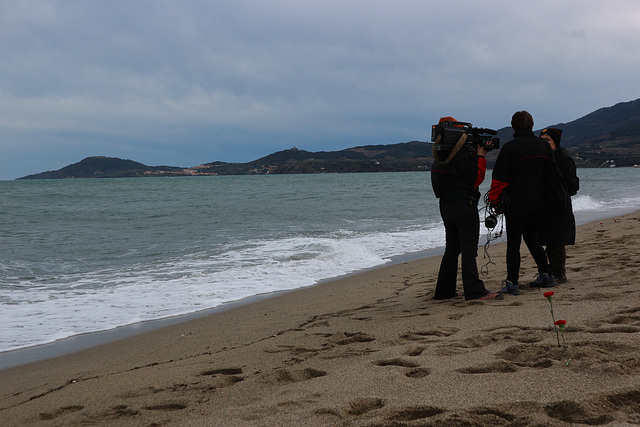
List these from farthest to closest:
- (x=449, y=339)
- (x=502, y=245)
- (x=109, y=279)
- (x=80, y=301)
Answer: (x=502, y=245), (x=109, y=279), (x=80, y=301), (x=449, y=339)

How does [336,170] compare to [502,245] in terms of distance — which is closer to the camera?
[502,245]

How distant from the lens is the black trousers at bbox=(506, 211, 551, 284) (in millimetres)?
5016

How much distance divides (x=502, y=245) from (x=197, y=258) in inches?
269

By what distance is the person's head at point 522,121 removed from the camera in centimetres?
496

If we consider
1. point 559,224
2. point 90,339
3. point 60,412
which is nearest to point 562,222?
point 559,224

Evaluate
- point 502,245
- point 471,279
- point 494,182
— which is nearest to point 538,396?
point 471,279

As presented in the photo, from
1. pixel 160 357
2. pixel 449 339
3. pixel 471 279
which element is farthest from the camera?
pixel 471 279

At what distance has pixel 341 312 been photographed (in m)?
5.34

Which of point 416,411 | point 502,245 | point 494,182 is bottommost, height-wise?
point 502,245

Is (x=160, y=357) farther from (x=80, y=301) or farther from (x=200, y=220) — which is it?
(x=200, y=220)

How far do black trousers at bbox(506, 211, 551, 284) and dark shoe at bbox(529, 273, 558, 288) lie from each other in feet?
0.19

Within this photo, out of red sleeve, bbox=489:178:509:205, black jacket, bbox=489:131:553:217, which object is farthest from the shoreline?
black jacket, bbox=489:131:553:217

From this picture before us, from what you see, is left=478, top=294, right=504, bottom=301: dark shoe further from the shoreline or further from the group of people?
the shoreline

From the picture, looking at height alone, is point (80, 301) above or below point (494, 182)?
below
